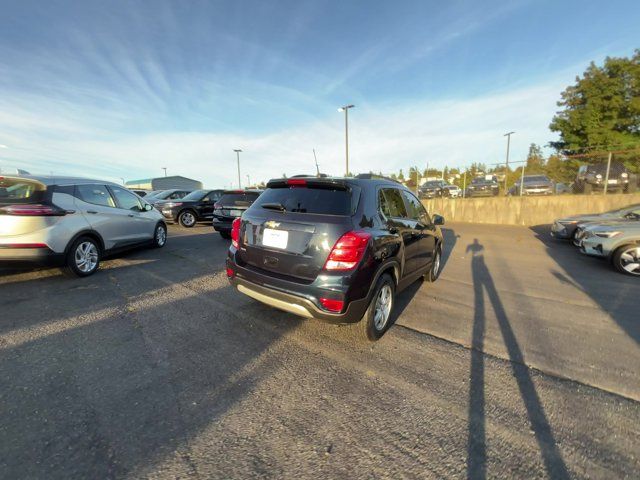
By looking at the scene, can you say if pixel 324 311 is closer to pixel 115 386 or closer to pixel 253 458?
pixel 253 458

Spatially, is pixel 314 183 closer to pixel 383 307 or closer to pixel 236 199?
pixel 383 307

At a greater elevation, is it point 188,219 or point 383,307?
point 188,219

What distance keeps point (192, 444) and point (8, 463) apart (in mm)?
943

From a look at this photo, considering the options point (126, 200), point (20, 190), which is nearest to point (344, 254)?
point (20, 190)

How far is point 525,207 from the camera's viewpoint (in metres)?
13.9

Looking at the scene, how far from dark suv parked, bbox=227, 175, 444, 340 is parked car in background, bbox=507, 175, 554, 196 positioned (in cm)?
1478

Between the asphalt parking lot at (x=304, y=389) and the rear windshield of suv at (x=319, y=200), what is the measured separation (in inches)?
53.2

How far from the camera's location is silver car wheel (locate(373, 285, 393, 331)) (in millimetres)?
3131

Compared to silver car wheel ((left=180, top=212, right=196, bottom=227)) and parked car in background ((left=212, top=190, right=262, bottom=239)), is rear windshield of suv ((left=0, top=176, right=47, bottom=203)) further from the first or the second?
silver car wheel ((left=180, top=212, right=196, bottom=227))

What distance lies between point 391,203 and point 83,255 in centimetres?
495

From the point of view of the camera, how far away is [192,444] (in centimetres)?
183

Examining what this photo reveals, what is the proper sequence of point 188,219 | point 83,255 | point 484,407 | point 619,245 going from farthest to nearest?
point 188,219 < point 619,245 < point 83,255 < point 484,407

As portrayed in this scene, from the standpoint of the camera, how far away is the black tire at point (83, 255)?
15.2ft

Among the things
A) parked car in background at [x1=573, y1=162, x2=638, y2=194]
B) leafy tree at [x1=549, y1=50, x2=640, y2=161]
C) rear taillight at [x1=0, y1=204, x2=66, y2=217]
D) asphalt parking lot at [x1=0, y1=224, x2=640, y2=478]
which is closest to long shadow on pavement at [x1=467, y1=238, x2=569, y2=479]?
asphalt parking lot at [x1=0, y1=224, x2=640, y2=478]
